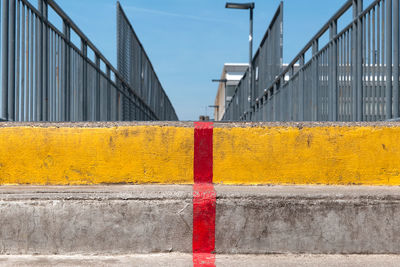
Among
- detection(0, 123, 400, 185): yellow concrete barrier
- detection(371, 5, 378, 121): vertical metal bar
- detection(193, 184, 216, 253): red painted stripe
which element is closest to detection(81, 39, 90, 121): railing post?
detection(0, 123, 400, 185): yellow concrete barrier

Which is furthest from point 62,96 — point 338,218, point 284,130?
point 338,218

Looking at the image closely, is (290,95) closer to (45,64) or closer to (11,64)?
(45,64)

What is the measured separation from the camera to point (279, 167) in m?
2.86

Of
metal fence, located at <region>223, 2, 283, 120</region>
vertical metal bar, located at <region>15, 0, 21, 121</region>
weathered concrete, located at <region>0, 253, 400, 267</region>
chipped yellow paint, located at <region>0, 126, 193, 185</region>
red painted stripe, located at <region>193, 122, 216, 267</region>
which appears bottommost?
weathered concrete, located at <region>0, 253, 400, 267</region>

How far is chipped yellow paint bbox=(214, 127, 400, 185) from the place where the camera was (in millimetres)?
2820

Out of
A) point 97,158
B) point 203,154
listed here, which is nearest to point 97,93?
point 97,158

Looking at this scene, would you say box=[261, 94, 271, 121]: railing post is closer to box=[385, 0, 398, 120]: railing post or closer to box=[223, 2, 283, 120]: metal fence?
box=[223, 2, 283, 120]: metal fence

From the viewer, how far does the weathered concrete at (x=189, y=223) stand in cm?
238

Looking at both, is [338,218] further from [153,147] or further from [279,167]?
[153,147]

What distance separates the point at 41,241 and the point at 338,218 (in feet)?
6.22

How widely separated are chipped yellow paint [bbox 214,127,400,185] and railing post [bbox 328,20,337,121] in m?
2.25

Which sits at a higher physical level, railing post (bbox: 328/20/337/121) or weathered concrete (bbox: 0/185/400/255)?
railing post (bbox: 328/20/337/121)

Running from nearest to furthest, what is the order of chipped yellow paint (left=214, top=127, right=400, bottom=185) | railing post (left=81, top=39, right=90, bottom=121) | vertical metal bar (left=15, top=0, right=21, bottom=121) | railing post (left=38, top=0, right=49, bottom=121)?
→ chipped yellow paint (left=214, top=127, right=400, bottom=185), vertical metal bar (left=15, top=0, right=21, bottom=121), railing post (left=38, top=0, right=49, bottom=121), railing post (left=81, top=39, right=90, bottom=121)

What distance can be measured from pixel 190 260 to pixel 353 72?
10.3 feet
